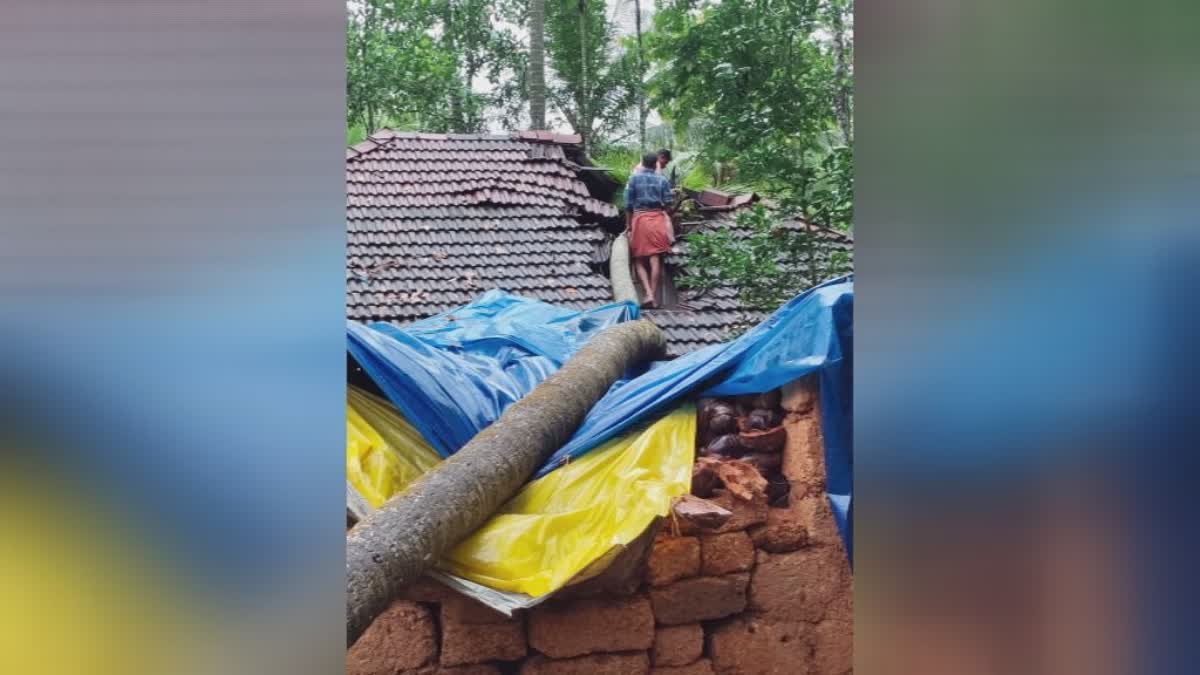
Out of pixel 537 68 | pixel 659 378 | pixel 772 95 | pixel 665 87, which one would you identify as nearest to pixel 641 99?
pixel 537 68

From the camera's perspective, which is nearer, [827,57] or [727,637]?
[727,637]

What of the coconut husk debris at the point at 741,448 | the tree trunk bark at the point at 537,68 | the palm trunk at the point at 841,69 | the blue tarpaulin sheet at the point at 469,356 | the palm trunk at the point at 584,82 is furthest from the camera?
the palm trunk at the point at 584,82

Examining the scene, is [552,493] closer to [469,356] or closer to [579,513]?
[579,513]

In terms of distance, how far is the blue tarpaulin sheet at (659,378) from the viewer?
3.21m

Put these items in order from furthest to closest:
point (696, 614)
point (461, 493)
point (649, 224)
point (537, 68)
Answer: point (537, 68) < point (649, 224) < point (696, 614) < point (461, 493)

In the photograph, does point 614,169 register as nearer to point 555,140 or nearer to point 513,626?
point 555,140

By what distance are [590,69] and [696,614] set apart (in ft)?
32.8
